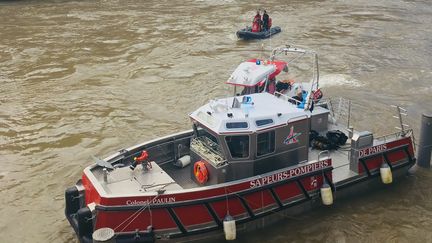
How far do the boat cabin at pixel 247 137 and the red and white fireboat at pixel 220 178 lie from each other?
2 centimetres

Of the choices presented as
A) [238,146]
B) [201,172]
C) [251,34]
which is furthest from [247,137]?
[251,34]

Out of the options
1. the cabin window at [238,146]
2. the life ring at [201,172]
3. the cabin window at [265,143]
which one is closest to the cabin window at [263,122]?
the cabin window at [265,143]

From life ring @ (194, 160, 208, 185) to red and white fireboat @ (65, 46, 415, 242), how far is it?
0.02 metres

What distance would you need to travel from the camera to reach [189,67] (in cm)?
2400

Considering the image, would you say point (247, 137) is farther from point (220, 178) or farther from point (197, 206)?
point (197, 206)

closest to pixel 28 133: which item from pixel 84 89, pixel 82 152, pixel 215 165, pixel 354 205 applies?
pixel 82 152

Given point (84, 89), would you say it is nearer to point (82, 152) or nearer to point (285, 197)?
point (82, 152)

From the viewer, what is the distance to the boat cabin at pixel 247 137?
10.0 metres

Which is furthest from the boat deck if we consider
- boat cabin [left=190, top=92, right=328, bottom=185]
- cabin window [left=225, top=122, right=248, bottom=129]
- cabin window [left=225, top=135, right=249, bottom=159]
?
cabin window [left=225, top=122, right=248, bottom=129]

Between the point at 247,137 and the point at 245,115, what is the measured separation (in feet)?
1.62

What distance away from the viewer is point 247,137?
9977 millimetres

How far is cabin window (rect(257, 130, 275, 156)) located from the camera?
1020 centimetres

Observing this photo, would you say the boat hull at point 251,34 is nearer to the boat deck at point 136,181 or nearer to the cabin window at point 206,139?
the cabin window at point 206,139

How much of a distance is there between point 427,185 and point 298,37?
18.1 metres
